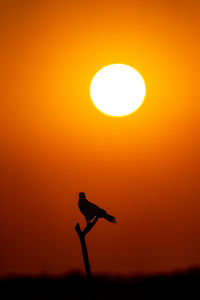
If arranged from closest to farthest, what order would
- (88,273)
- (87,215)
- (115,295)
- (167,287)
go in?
(88,273) → (87,215) → (115,295) → (167,287)

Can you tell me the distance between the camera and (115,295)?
31.0 ft

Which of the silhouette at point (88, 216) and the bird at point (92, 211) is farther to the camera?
the bird at point (92, 211)

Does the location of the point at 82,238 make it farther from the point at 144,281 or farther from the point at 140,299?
the point at 144,281

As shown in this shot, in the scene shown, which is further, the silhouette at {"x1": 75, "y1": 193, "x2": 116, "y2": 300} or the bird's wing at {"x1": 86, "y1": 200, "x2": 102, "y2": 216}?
the bird's wing at {"x1": 86, "y1": 200, "x2": 102, "y2": 216}

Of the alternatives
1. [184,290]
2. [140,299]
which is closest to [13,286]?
[140,299]

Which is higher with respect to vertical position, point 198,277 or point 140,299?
point 198,277

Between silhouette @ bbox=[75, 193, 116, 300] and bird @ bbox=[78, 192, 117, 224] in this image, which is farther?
bird @ bbox=[78, 192, 117, 224]

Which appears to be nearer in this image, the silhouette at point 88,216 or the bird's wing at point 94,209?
the silhouette at point 88,216

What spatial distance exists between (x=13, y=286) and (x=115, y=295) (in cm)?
270

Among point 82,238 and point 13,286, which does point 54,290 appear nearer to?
point 13,286

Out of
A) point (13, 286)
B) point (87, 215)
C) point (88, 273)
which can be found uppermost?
point (13, 286)

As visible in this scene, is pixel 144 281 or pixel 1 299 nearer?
pixel 1 299

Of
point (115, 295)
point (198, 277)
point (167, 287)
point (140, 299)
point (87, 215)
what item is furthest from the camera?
point (198, 277)

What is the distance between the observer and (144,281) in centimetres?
1099
